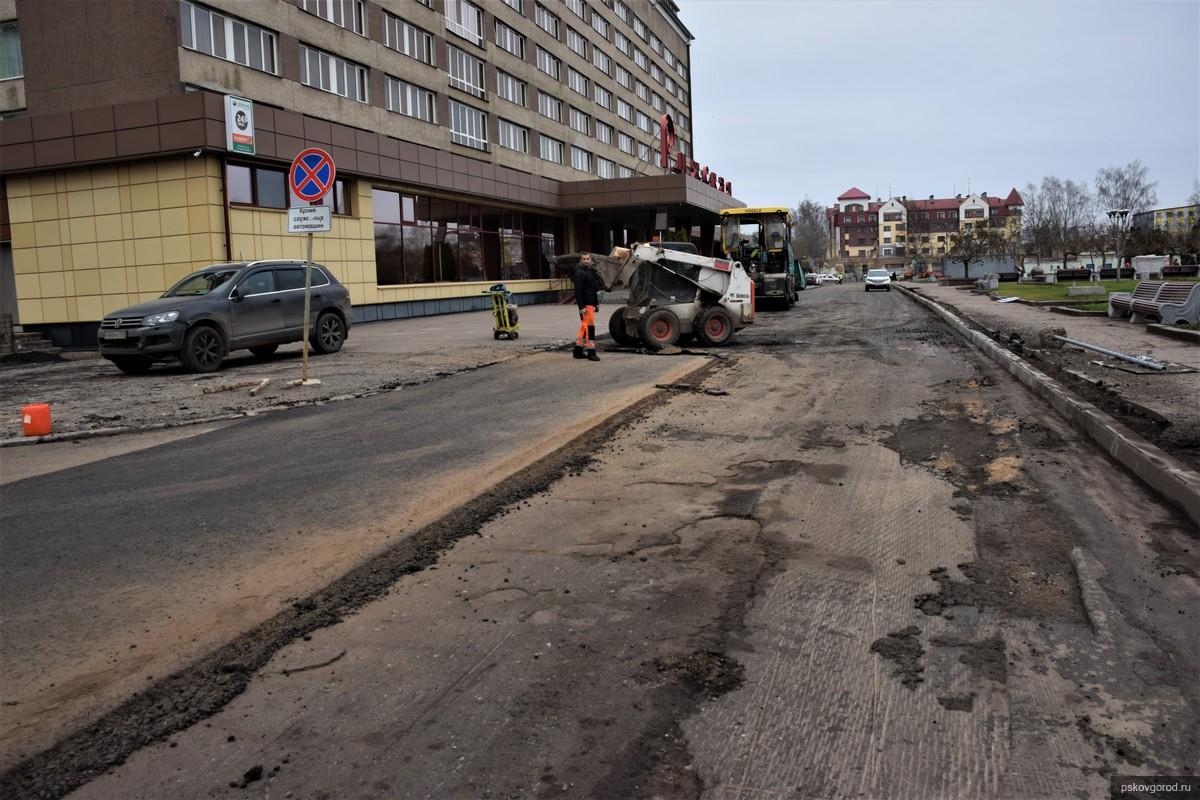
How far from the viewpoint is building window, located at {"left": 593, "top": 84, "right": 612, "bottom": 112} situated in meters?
56.6

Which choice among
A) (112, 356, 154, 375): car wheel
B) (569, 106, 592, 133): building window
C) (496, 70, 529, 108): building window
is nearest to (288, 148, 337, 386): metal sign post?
(112, 356, 154, 375): car wheel

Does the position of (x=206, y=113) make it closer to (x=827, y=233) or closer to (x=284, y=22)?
(x=284, y=22)

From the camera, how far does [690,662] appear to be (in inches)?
139

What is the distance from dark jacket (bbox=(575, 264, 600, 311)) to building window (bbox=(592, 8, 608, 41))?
4676cm

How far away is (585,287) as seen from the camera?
14.9m

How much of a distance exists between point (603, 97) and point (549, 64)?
9.81 metres

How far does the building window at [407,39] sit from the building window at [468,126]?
243 cm

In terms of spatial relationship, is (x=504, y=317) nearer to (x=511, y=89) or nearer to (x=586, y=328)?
(x=586, y=328)

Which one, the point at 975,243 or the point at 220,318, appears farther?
the point at 975,243

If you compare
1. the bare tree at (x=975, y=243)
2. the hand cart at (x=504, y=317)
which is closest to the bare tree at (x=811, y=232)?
the bare tree at (x=975, y=243)

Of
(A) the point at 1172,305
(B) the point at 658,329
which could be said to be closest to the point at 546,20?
(B) the point at 658,329

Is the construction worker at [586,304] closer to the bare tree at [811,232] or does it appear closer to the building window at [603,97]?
the building window at [603,97]

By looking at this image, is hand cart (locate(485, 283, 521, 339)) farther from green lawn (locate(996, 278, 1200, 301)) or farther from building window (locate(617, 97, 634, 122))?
building window (locate(617, 97, 634, 122))

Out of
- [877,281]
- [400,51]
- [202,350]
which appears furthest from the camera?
[877,281]
